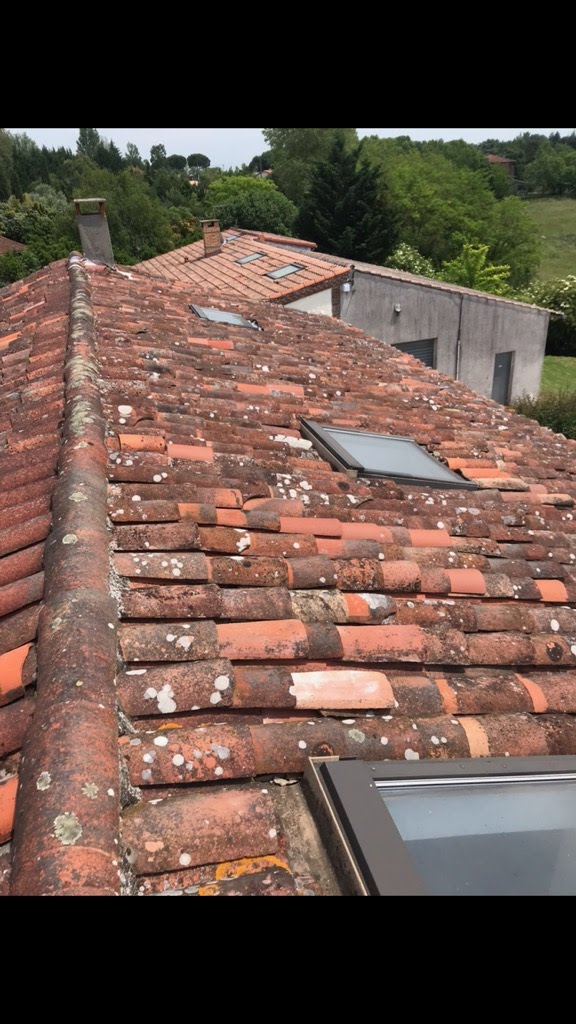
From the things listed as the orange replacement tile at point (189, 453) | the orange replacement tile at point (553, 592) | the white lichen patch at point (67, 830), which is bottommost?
the orange replacement tile at point (553, 592)

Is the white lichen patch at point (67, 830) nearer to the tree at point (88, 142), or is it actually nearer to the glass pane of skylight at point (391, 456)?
the glass pane of skylight at point (391, 456)

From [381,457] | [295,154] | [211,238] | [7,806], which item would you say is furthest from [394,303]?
[295,154]

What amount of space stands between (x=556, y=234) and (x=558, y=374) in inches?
1825

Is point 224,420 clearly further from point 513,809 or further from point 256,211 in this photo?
point 256,211

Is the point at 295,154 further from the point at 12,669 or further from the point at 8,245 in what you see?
the point at 12,669

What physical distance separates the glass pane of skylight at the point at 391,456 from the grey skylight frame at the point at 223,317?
367cm

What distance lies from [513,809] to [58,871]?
127 centimetres

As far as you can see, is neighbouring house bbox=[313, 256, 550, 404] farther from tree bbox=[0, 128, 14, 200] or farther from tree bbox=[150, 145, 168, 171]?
tree bbox=[150, 145, 168, 171]

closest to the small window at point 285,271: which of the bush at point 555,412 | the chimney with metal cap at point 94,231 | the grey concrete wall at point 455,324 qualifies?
the grey concrete wall at point 455,324

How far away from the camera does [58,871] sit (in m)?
1.40

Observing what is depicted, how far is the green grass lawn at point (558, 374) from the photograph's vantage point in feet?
84.9

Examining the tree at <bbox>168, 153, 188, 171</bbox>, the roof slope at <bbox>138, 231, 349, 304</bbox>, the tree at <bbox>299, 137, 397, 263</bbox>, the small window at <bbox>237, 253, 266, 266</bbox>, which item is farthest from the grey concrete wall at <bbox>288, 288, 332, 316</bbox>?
the tree at <bbox>168, 153, 188, 171</bbox>

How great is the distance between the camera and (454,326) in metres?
17.8

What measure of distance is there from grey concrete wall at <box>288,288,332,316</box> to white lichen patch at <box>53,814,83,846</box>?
41.8 ft
